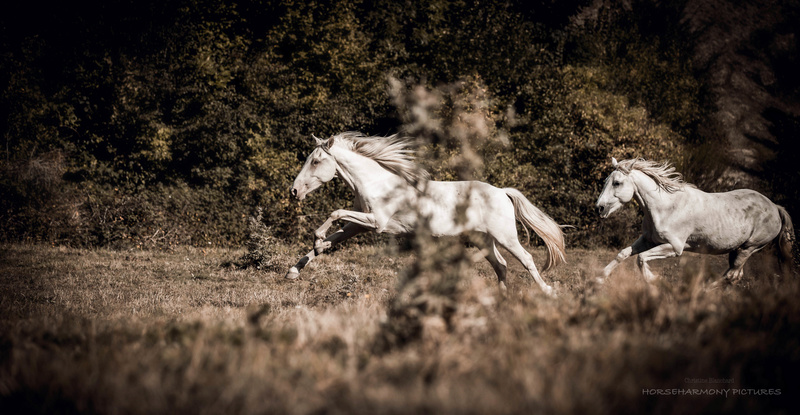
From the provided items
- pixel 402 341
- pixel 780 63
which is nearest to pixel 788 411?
pixel 402 341

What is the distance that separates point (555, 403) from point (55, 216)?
39.2ft

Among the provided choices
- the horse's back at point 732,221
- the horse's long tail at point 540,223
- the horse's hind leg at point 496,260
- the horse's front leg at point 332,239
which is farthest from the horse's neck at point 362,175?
the horse's back at point 732,221

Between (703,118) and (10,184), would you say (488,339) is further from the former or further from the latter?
(703,118)

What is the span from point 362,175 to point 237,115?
8.43 meters

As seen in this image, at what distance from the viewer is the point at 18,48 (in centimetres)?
1482

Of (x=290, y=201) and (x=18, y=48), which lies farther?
(x=18, y=48)

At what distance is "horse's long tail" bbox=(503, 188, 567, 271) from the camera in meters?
6.84

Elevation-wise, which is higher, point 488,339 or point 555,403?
point 555,403

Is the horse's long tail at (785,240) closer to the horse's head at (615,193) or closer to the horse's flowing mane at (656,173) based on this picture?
the horse's flowing mane at (656,173)

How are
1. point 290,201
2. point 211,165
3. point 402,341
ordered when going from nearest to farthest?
point 402,341 < point 290,201 < point 211,165

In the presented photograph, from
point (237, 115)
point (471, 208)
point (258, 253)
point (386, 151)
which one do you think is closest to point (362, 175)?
point (386, 151)

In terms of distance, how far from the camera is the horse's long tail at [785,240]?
7.52 m

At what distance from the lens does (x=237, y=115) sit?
45.2ft

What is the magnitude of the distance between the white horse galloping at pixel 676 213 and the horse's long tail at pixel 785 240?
412mm
